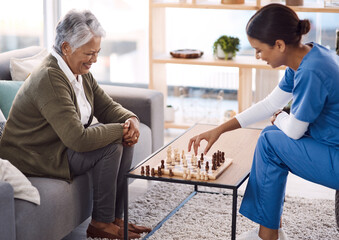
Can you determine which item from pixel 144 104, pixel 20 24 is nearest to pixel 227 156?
pixel 144 104

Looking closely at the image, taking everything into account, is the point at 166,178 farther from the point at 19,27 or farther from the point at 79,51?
the point at 19,27

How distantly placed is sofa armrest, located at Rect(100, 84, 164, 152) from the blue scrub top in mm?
1209

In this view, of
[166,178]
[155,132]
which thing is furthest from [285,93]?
[155,132]

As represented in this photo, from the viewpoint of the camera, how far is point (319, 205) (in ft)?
9.92

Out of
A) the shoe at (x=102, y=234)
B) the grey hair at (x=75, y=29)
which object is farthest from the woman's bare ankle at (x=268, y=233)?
the grey hair at (x=75, y=29)

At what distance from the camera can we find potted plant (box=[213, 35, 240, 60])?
4.04 metres

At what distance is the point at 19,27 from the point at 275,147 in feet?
9.17

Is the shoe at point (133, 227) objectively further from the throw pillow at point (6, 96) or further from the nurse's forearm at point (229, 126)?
the throw pillow at point (6, 96)

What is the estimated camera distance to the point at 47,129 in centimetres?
242

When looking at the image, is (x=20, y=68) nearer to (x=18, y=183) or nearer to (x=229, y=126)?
(x=18, y=183)

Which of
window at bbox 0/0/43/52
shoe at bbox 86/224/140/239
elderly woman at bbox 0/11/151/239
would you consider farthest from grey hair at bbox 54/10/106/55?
window at bbox 0/0/43/52

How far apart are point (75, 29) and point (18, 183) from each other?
69 centimetres

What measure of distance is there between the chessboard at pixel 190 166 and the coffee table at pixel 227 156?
2 centimetres

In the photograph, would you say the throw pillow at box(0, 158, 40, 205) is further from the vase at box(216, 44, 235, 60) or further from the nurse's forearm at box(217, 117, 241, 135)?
the vase at box(216, 44, 235, 60)
